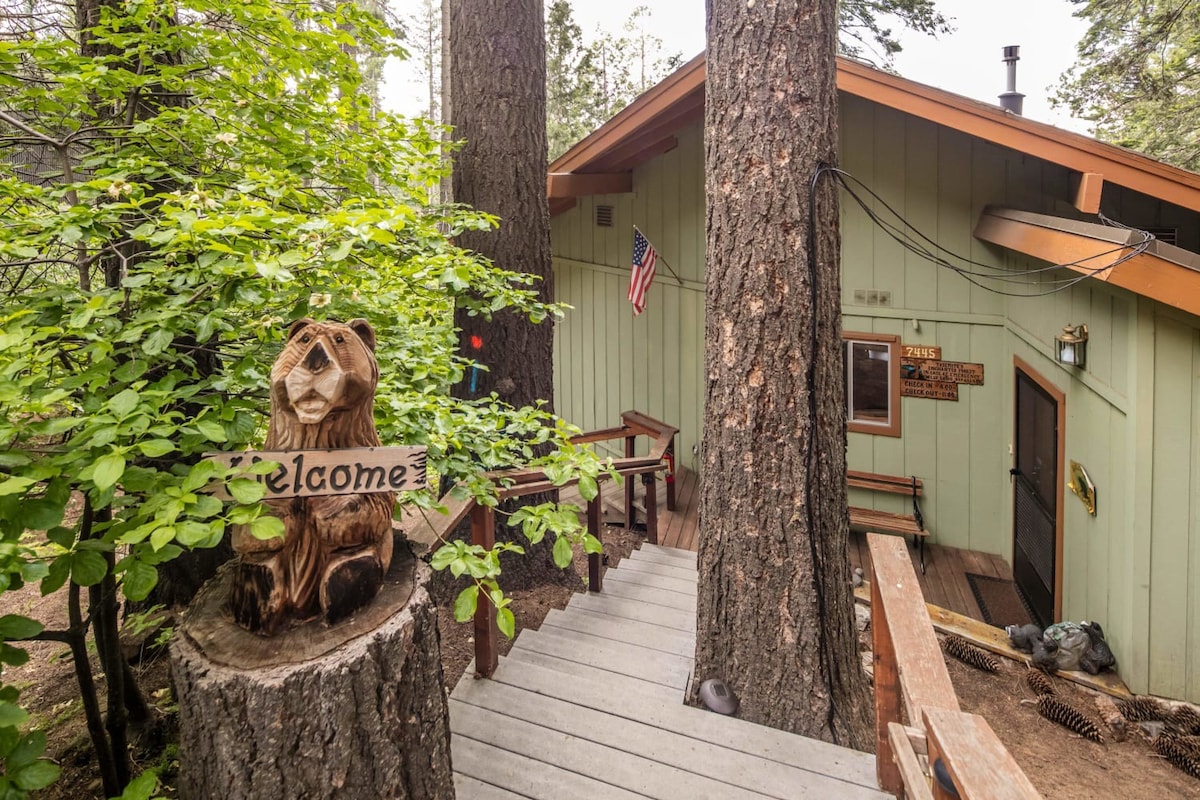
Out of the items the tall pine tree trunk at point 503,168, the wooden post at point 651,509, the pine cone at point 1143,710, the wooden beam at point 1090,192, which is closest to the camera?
the pine cone at point 1143,710

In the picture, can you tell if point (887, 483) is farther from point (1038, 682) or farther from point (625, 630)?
point (625, 630)

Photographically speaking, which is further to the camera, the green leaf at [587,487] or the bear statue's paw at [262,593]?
the green leaf at [587,487]

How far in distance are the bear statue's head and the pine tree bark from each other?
1703mm

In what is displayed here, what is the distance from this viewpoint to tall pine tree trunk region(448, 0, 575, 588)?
4.57m

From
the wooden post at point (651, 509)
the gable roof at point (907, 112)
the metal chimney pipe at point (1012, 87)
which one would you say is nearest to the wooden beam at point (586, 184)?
the gable roof at point (907, 112)

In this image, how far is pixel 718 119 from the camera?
2992 millimetres

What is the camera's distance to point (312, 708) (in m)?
1.64

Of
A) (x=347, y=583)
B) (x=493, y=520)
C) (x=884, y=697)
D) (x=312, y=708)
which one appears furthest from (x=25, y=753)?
(x=884, y=697)

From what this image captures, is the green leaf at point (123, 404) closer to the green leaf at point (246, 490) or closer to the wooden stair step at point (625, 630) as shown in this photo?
the green leaf at point (246, 490)

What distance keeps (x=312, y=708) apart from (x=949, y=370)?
20.4 feet

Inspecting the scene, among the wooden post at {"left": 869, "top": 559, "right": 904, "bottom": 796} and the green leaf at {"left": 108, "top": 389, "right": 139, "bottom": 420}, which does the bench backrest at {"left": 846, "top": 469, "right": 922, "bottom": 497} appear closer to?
the wooden post at {"left": 869, "top": 559, "right": 904, "bottom": 796}

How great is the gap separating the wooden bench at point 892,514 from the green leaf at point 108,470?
242 inches

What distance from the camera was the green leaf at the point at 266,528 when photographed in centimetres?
145

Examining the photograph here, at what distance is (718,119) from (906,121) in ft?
13.4
